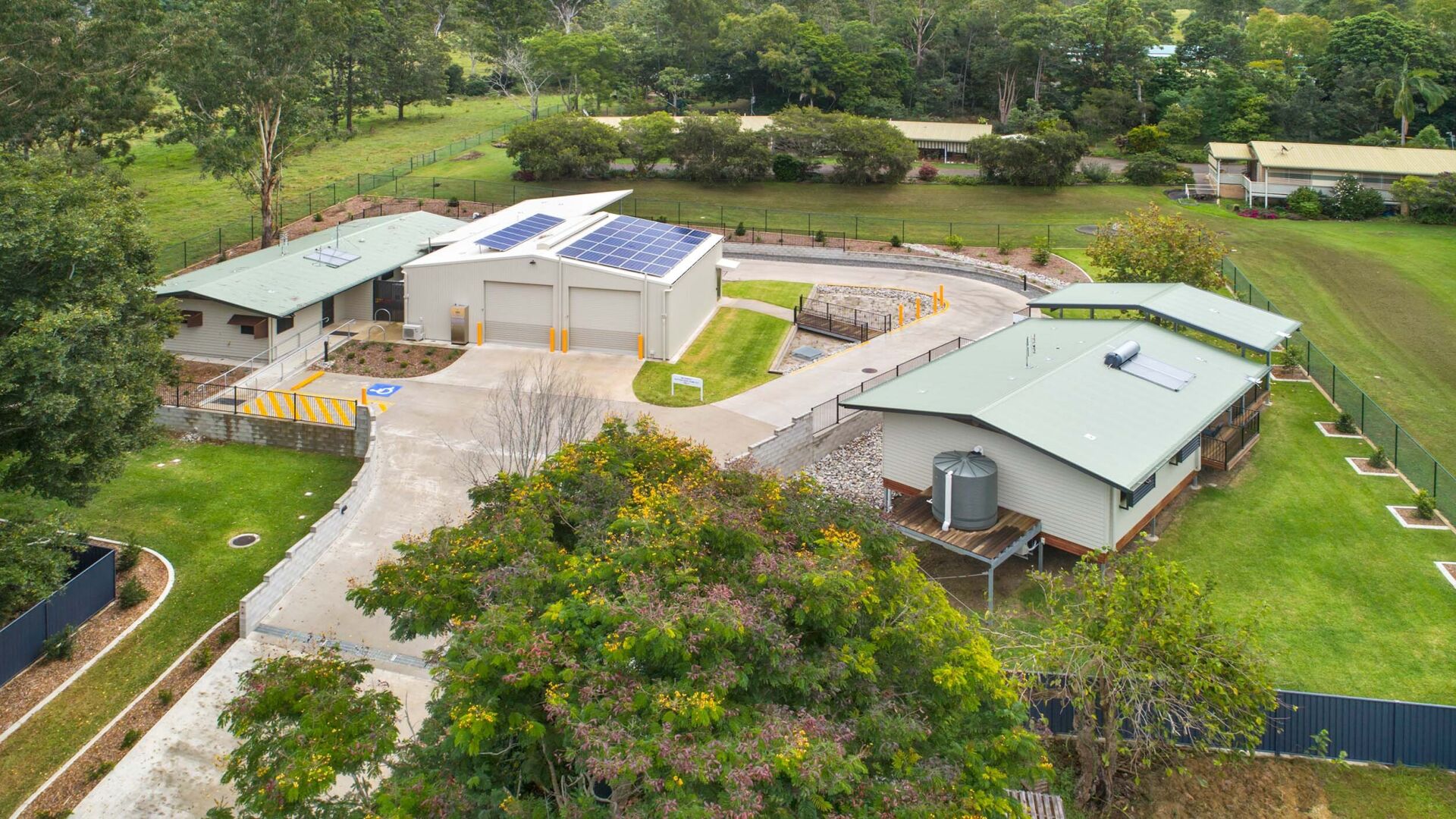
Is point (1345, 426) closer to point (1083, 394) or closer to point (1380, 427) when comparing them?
point (1380, 427)

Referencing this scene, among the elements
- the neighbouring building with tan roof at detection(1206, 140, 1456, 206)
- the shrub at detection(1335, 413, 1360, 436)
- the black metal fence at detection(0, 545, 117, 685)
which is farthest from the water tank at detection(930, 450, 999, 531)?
the neighbouring building with tan roof at detection(1206, 140, 1456, 206)

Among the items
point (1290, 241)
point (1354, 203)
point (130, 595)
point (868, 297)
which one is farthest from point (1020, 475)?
point (1354, 203)

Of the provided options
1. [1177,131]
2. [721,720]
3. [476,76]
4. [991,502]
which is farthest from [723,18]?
[721,720]

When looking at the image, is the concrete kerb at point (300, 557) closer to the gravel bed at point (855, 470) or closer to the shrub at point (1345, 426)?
the gravel bed at point (855, 470)

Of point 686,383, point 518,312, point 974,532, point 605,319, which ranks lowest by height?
point 974,532

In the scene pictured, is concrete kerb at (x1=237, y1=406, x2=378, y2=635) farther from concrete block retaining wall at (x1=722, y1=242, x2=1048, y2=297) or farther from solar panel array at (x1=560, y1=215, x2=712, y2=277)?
concrete block retaining wall at (x1=722, y1=242, x2=1048, y2=297)
